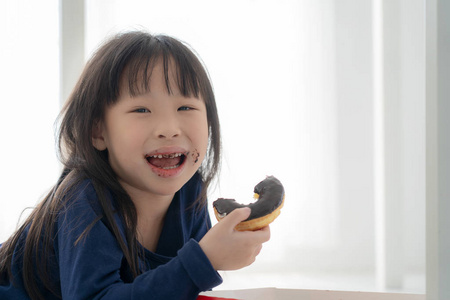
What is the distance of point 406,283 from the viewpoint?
1.43m

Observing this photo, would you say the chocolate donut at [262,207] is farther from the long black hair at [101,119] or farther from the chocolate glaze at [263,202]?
the long black hair at [101,119]

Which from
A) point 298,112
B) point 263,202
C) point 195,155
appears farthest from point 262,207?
point 298,112

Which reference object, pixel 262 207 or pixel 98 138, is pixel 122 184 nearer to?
pixel 98 138

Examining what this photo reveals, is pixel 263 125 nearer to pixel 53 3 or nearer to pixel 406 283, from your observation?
pixel 406 283

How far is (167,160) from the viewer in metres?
0.69

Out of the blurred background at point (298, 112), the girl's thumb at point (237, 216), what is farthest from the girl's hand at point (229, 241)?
the blurred background at point (298, 112)

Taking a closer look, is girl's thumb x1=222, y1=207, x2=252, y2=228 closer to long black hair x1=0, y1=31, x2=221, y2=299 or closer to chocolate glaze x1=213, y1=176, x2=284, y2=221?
chocolate glaze x1=213, y1=176, x2=284, y2=221

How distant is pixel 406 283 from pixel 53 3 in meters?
1.40

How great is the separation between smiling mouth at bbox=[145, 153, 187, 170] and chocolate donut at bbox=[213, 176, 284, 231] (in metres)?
0.11

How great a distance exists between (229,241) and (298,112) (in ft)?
3.23

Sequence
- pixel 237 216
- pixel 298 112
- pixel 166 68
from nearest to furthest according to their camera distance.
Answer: pixel 237 216, pixel 166 68, pixel 298 112

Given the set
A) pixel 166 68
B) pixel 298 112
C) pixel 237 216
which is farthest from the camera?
pixel 298 112

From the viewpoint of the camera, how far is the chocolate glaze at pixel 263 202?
1.90 feet

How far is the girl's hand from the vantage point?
572 mm
